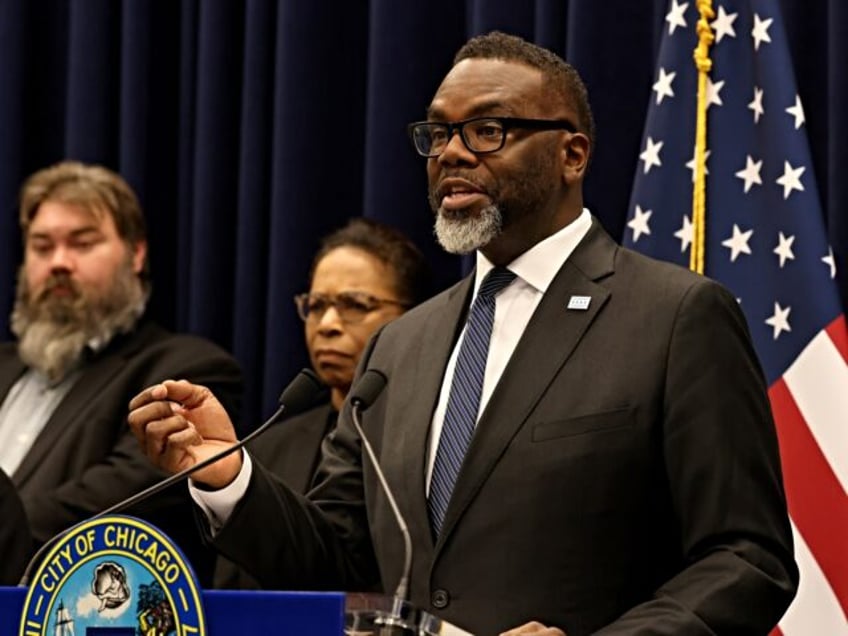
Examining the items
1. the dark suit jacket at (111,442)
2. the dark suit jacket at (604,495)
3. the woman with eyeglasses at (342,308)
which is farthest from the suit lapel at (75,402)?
the dark suit jacket at (604,495)

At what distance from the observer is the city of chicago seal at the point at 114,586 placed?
6.34ft

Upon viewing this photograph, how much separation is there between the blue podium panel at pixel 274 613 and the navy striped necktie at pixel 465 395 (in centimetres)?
68

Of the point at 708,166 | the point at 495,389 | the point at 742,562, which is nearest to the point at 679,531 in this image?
the point at 742,562

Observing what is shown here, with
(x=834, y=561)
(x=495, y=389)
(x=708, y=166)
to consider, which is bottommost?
(x=834, y=561)

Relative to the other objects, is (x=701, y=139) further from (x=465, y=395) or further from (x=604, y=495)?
(x=604, y=495)

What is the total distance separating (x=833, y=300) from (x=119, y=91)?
245 cm

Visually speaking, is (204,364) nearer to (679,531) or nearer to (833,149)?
(833,149)

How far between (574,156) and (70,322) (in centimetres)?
204

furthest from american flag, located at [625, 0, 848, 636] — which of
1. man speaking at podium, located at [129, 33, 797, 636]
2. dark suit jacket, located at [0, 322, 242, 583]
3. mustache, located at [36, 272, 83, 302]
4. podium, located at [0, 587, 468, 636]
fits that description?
mustache, located at [36, 272, 83, 302]

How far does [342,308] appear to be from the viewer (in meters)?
4.16

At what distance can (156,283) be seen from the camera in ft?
16.1

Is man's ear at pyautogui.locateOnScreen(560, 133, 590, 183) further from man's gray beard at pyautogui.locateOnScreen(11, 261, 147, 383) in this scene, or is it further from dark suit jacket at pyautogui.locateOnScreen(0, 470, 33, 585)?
man's gray beard at pyautogui.locateOnScreen(11, 261, 147, 383)

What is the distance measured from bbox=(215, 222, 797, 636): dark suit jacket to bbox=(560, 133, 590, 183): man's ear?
0.28 m

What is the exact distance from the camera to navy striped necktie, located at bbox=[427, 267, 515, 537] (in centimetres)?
259
